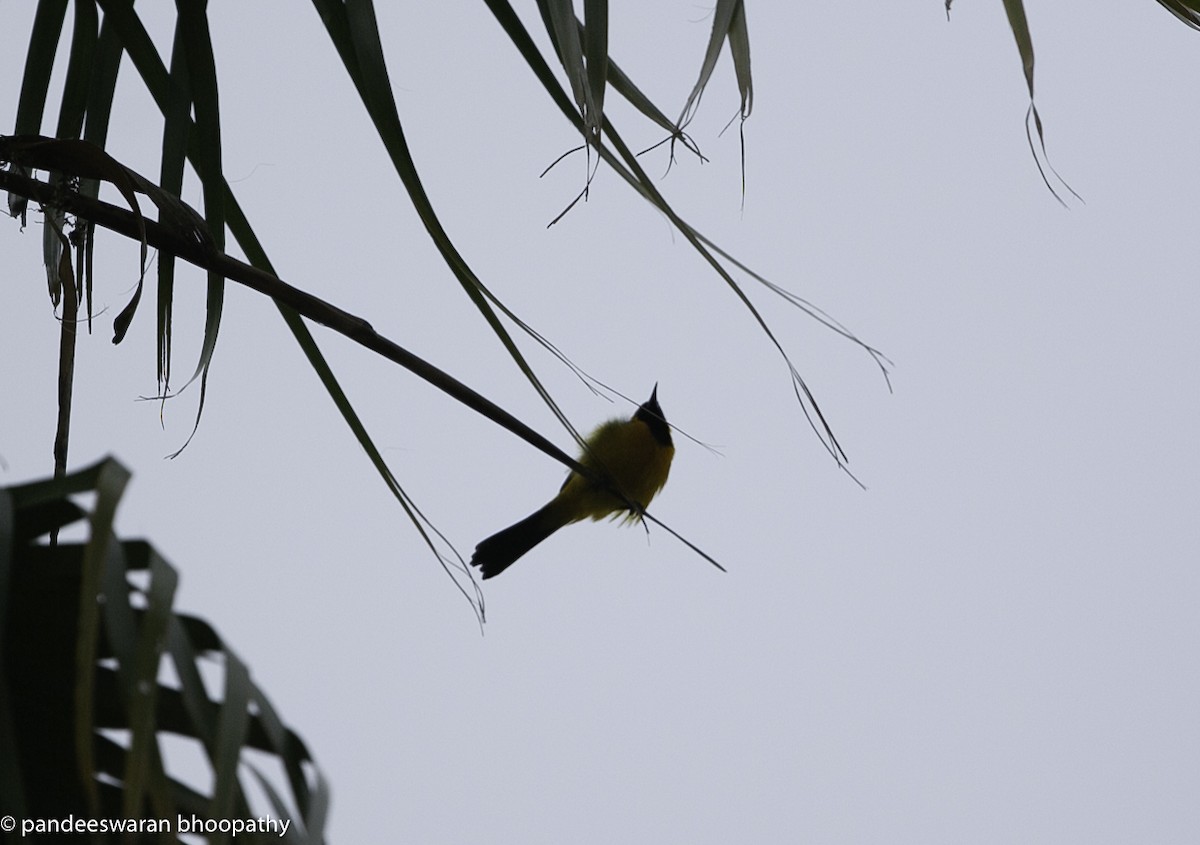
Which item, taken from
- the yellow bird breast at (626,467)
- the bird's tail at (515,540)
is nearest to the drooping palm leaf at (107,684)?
the yellow bird breast at (626,467)

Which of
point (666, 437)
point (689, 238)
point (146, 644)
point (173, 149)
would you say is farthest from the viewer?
point (666, 437)

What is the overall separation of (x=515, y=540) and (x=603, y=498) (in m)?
0.38

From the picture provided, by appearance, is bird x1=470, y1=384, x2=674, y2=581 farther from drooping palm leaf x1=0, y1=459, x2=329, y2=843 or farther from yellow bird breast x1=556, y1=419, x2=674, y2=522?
drooping palm leaf x1=0, y1=459, x2=329, y2=843

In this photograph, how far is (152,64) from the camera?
1.19 m

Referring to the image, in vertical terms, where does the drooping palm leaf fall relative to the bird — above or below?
below

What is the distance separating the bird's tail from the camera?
3.90m

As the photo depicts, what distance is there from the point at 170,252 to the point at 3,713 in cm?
52

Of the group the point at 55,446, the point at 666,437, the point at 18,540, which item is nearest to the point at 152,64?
the point at 55,446

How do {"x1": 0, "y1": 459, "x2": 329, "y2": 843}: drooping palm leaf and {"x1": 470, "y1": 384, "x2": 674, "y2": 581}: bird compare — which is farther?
{"x1": 470, "y1": 384, "x2": 674, "y2": 581}: bird

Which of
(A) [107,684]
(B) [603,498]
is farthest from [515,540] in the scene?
(A) [107,684]

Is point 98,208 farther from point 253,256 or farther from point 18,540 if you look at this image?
point 18,540

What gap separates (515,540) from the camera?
154 inches

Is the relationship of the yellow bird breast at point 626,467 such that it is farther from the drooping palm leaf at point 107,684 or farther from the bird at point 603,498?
the drooping palm leaf at point 107,684

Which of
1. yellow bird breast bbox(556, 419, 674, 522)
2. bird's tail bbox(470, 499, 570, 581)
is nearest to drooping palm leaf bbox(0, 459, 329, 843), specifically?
yellow bird breast bbox(556, 419, 674, 522)
